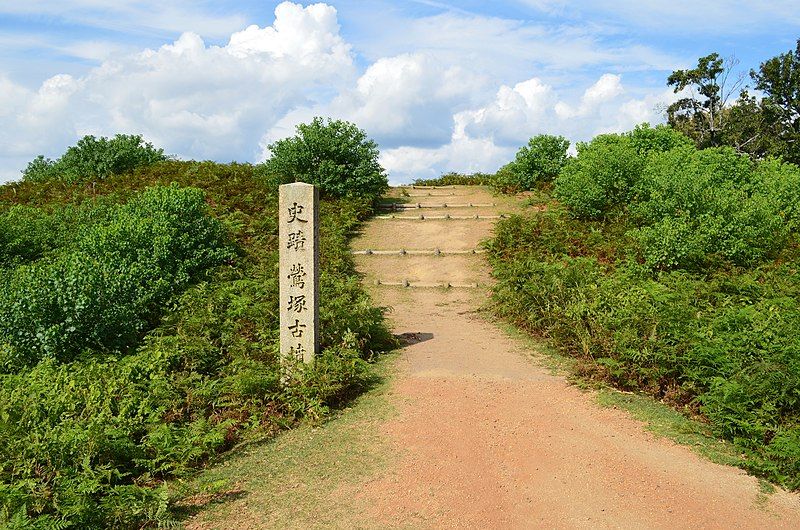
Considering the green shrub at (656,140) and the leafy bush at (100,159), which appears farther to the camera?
the leafy bush at (100,159)

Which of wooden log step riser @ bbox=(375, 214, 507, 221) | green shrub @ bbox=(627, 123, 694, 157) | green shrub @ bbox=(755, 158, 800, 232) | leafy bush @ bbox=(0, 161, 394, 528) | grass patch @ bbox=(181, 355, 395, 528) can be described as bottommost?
grass patch @ bbox=(181, 355, 395, 528)

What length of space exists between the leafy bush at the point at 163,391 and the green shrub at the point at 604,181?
5.84m

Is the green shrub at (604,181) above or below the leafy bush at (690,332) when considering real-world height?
above

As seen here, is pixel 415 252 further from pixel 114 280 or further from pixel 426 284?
pixel 114 280

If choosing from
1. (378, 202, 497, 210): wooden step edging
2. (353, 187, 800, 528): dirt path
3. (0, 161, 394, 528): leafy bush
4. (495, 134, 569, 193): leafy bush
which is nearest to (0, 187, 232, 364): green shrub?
(0, 161, 394, 528): leafy bush

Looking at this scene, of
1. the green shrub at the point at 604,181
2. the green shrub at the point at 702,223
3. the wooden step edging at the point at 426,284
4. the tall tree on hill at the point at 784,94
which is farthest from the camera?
the tall tree on hill at the point at 784,94

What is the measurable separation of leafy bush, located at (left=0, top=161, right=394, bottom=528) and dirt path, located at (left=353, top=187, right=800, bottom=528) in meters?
1.04

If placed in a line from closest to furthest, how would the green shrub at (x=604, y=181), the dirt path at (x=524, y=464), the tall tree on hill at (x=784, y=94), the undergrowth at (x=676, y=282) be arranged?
the dirt path at (x=524, y=464)
the undergrowth at (x=676, y=282)
the green shrub at (x=604, y=181)
the tall tree on hill at (x=784, y=94)

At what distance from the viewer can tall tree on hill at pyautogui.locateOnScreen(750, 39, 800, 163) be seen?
86.1 ft

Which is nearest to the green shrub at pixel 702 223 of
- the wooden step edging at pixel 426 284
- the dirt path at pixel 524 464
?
the wooden step edging at pixel 426 284

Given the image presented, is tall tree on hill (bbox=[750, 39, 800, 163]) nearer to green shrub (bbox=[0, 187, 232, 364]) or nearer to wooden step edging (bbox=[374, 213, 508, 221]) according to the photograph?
wooden step edging (bbox=[374, 213, 508, 221])

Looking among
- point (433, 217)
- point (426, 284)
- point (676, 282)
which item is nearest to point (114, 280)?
point (426, 284)

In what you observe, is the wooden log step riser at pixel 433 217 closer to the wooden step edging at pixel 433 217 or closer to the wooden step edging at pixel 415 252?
the wooden step edging at pixel 433 217

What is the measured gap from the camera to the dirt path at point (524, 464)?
5.02 m
